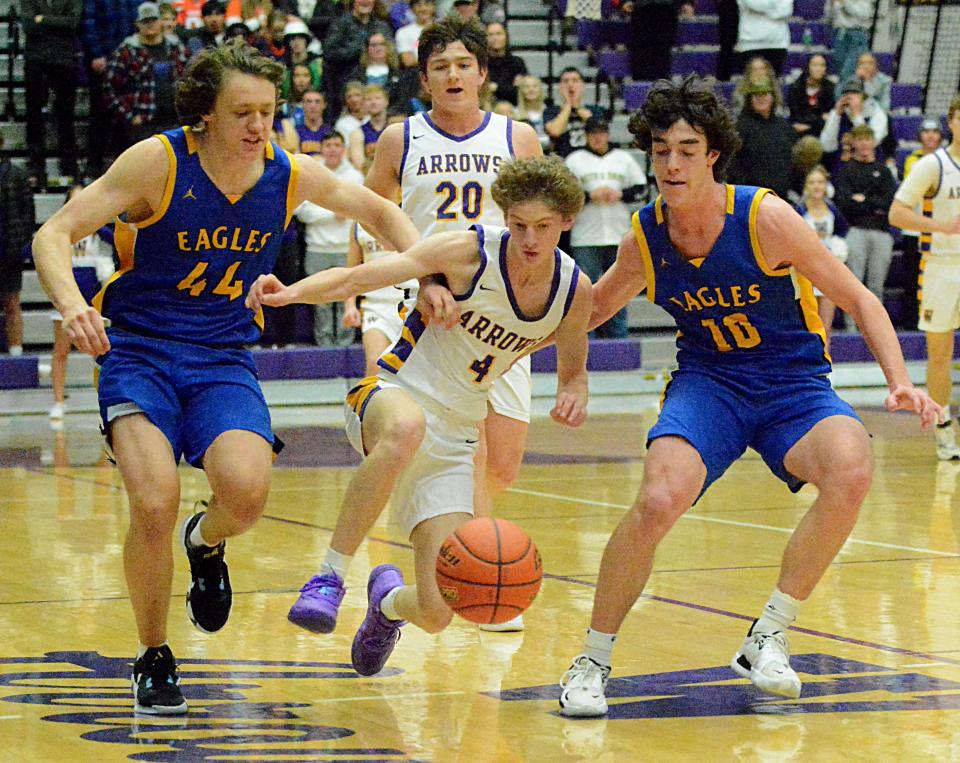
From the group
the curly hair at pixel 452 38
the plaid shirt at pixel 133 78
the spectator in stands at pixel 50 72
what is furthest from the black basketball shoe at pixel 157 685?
the spectator in stands at pixel 50 72

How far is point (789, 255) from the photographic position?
5.18 meters

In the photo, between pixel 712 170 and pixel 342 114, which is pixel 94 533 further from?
pixel 342 114

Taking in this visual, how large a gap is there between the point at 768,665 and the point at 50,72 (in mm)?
12702

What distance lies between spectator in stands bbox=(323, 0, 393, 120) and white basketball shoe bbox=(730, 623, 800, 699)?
39.7ft

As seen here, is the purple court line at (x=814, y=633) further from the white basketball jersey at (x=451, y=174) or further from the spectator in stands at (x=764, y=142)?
the spectator in stands at (x=764, y=142)

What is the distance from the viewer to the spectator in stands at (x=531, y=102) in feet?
52.9

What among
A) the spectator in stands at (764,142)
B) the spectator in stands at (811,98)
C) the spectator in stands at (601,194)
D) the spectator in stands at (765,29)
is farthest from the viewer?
the spectator in stands at (765,29)

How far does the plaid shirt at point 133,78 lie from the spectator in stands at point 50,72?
574 millimetres

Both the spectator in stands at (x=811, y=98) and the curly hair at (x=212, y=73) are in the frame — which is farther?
the spectator in stands at (x=811, y=98)

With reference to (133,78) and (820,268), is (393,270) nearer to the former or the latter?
(820,268)

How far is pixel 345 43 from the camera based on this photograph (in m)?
16.5

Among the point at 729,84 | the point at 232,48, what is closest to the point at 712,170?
the point at 232,48

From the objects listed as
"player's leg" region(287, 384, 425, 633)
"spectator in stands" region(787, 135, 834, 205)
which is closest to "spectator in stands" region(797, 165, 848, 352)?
"spectator in stands" region(787, 135, 834, 205)

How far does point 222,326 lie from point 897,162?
14965mm
